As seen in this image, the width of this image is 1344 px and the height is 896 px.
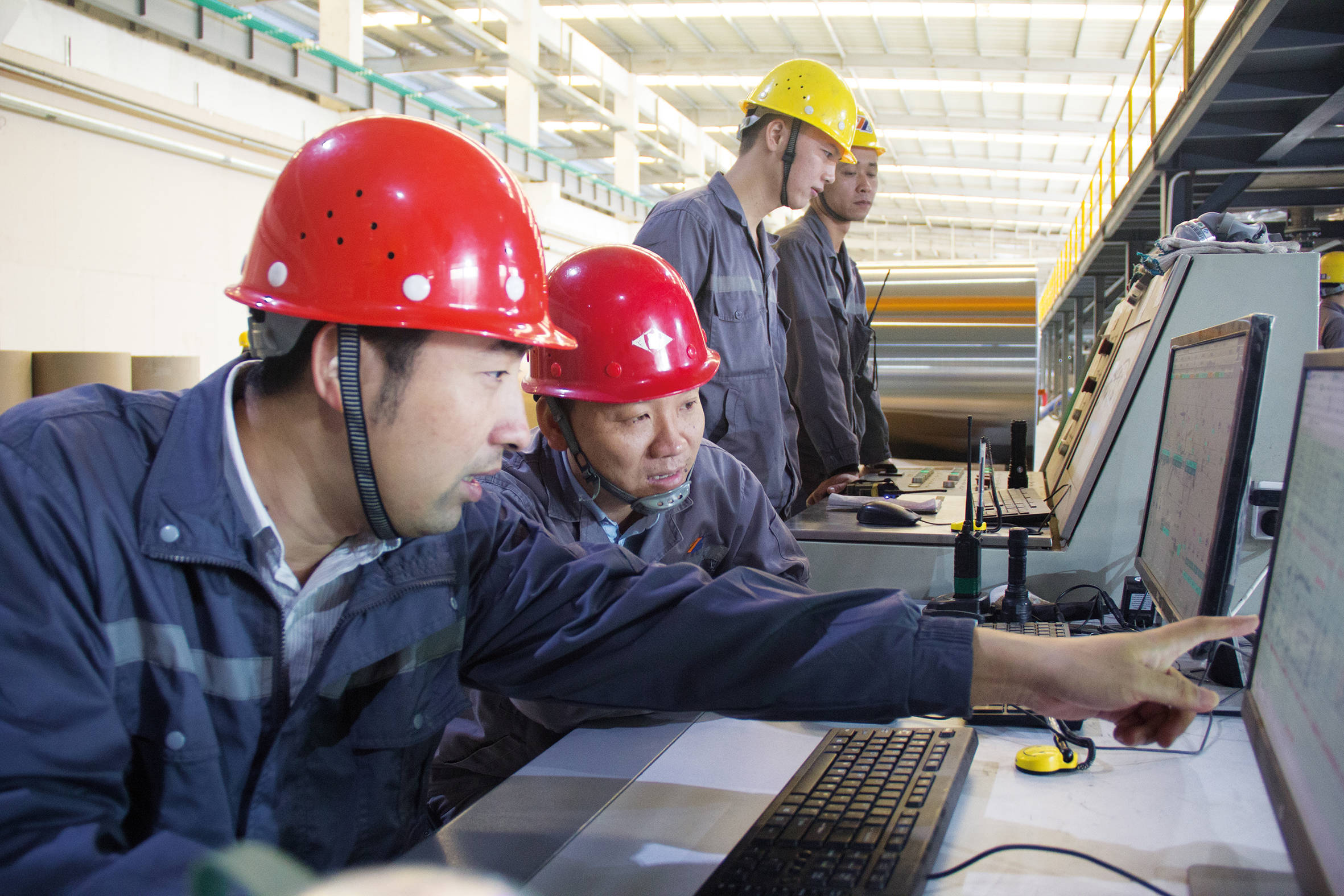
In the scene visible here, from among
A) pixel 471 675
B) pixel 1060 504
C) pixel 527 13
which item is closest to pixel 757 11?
pixel 527 13

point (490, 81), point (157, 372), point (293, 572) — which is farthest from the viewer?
point (490, 81)

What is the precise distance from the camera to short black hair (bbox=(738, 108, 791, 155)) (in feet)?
9.16

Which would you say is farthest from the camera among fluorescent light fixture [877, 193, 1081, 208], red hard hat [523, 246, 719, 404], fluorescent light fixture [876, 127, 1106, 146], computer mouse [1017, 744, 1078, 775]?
fluorescent light fixture [877, 193, 1081, 208]

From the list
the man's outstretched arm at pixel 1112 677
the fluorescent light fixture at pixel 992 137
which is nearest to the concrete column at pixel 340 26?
the man's outstretched arm at pixel 1112 677

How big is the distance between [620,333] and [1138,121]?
6636 mm

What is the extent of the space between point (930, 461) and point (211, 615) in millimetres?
4175

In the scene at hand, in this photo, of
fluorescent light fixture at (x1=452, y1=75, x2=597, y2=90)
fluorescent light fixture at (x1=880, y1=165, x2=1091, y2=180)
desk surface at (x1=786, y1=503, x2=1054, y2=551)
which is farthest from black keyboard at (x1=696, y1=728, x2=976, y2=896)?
fluorescent light fixture at (x1=880, y1=165, x2=1091, y2=180)

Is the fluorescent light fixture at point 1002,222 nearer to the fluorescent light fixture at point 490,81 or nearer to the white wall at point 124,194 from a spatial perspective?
the fluorescent light fixture at point 490,81

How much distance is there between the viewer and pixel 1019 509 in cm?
231

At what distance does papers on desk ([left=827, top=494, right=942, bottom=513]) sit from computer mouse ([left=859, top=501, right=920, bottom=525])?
0.28ft

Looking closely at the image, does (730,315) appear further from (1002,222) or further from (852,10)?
(1002,222)

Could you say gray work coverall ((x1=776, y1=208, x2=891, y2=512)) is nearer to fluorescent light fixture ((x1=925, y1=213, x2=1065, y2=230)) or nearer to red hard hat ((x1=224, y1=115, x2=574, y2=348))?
red hard hat ((x1=224, y1=115, x2=574, y2=348))

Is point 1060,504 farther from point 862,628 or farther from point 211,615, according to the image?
point 211,615

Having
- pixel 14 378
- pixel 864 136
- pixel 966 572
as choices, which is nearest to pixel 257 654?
pixel 966 572
